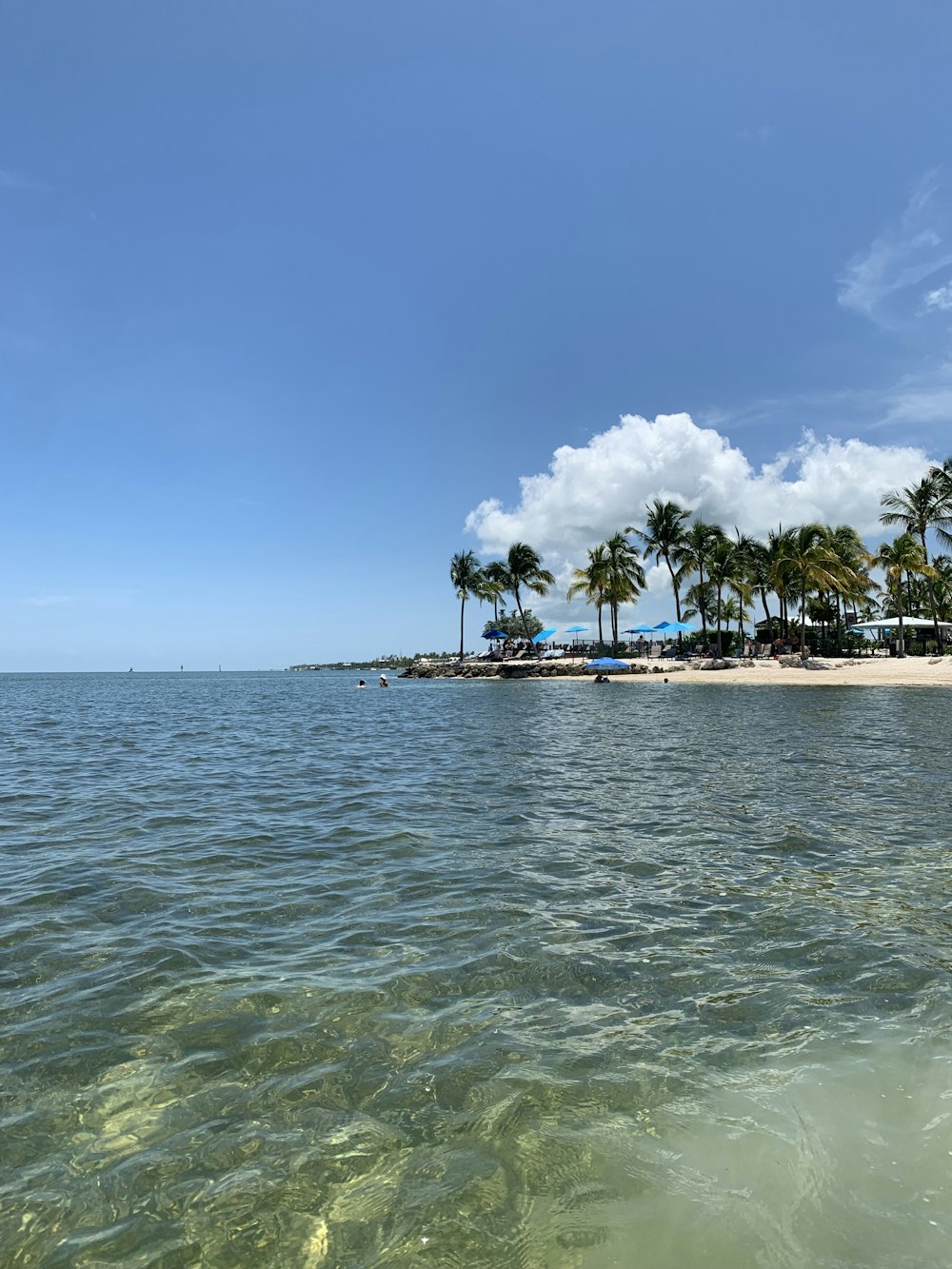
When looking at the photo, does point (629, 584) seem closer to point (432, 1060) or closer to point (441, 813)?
point (441, 813)

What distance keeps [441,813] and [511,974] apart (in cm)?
606

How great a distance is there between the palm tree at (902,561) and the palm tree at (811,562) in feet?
9.56

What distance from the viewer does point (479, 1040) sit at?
4441 millimetres

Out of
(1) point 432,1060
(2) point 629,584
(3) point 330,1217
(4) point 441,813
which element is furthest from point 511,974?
(2) point 629,584

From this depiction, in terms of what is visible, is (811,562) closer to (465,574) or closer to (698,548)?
(698,548)

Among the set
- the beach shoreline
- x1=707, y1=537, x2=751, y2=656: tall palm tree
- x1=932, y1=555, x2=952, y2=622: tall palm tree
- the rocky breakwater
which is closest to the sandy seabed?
the beach shoreline

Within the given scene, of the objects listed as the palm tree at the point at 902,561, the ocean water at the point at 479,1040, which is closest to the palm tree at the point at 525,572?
the palm tree at the point at 902,561

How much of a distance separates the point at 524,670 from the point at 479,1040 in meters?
67.0

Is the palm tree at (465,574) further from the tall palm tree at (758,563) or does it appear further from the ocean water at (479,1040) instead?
the ocean water at (479,1040)

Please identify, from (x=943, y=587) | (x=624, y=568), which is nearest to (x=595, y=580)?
(x=624, y=568)

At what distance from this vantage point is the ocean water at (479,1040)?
2.94 metres

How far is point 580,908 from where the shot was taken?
6848 millimetres

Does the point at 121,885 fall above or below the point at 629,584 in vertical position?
below

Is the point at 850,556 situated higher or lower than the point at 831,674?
higher
